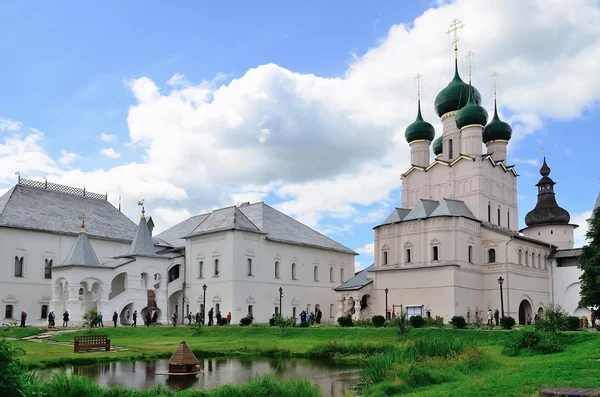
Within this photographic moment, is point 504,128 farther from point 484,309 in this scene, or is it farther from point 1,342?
point 1,342

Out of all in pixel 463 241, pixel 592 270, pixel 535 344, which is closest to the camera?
pixel 535 344

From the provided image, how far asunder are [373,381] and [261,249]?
3264cm

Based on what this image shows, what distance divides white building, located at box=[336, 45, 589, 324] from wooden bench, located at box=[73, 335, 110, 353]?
71.6ft

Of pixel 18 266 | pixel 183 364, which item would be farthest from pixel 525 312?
pixel 18 266

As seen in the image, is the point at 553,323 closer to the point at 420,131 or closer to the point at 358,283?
the point at 358,283

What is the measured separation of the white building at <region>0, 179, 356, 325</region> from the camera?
4262 cm

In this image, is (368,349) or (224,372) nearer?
(224,372)

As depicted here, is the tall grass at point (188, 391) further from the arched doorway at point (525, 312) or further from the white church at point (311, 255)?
the arched doorway at point (525, 312)

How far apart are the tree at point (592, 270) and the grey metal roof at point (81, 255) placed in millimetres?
29891

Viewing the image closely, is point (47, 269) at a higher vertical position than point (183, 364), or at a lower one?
higher

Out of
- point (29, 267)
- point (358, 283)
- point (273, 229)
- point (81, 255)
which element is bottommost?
point (358, 283)

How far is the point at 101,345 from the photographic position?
2494cm

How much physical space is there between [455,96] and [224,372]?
37.3m

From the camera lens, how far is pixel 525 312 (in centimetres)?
4497
